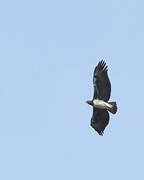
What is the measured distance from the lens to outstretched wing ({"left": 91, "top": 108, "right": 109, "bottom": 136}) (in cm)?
4638

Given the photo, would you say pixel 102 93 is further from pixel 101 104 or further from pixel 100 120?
pixel 100 120

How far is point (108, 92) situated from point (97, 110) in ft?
7.66

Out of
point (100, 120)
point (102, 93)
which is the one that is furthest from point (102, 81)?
point (100, 120)

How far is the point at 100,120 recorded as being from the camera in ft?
153

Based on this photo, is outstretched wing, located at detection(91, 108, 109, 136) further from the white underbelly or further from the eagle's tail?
the eagle's tail

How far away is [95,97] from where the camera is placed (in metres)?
45.8

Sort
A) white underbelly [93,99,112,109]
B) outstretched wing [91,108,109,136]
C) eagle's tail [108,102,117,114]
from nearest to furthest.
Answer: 1. eagle's tail [108,102,117,114]
2. white underbelly [93,99,112,109]
3. outstretched wing [91,108,109,136]

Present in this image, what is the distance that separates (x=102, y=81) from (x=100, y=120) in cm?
315

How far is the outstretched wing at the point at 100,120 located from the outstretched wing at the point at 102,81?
1599mm

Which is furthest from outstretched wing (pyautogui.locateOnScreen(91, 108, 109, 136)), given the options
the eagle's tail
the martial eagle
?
the eagle's tail

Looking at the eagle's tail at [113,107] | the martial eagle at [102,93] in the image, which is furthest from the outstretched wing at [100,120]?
the eagle's tail at [113,107]

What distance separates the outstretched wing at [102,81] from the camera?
44625 millimetres

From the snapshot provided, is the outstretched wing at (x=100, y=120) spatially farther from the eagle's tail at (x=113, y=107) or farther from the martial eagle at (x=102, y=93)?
the eagle's tail at (x=113, y=107)

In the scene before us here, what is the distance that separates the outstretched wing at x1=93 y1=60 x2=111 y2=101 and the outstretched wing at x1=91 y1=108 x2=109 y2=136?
1599 mm
